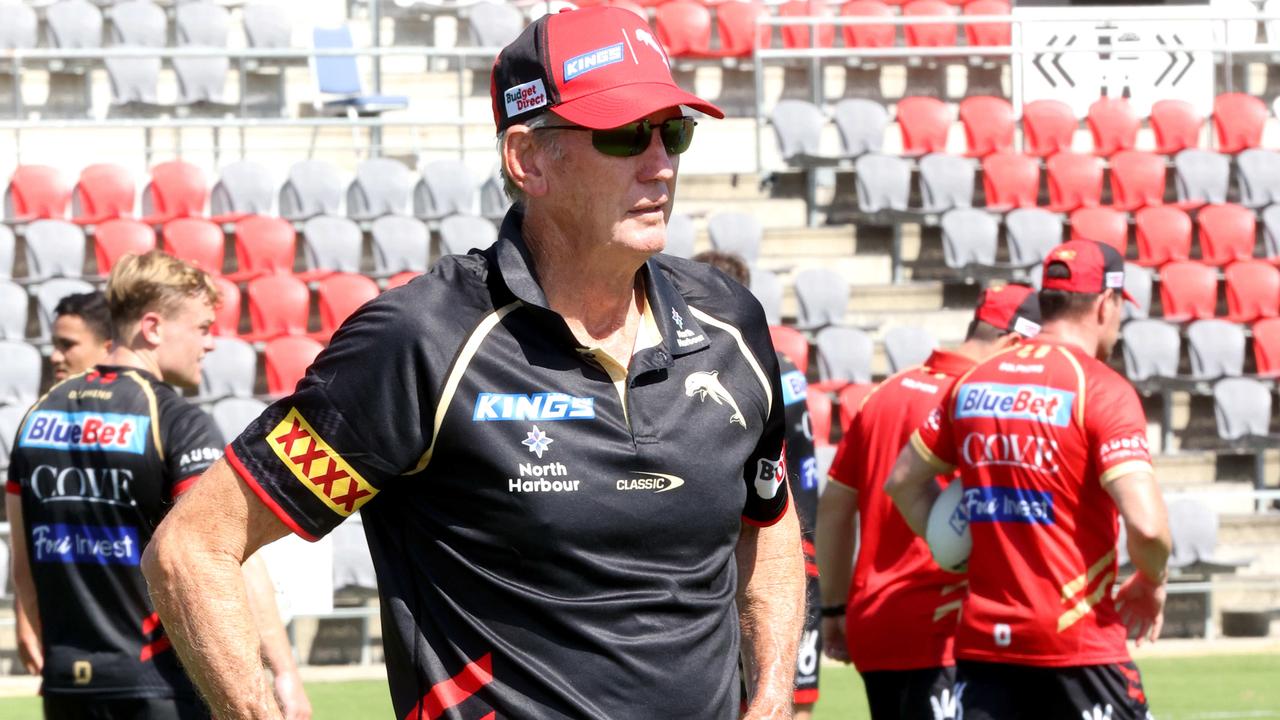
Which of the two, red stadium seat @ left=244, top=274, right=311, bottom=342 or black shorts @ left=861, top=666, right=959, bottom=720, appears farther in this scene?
red stadium seat @ left=244, top=274, right=311, bottom=342

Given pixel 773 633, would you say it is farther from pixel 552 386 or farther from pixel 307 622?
pixel 307 622

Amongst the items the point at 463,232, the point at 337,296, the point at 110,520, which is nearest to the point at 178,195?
the point at 337,296

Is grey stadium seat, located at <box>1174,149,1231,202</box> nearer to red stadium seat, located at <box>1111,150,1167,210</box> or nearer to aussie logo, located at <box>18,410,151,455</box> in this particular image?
red stadium seat, located at <box>1111,150,1167,210</box>

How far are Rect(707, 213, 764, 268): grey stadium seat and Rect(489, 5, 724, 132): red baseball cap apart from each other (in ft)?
35.0

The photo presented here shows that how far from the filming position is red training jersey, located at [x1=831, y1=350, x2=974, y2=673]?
5.75 m

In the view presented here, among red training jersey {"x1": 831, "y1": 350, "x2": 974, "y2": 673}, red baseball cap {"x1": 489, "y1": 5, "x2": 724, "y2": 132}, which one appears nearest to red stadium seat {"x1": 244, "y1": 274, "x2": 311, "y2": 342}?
red training jersey {"x1": 831, "y1": 350, "x2": 974, "y2": 673}

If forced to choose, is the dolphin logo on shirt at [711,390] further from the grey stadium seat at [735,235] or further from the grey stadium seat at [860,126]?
the grey stadium seat at [860,126]

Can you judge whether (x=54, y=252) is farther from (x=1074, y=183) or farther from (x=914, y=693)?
(x=914, y=693)

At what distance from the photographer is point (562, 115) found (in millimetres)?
2461

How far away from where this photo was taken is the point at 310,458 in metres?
2.35

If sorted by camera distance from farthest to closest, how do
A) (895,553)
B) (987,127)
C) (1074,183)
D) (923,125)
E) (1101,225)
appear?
(987,127) < (923,125) < (1074,183) < (1101,225) < (895,553)

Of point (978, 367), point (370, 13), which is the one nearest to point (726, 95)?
point (370, 13)

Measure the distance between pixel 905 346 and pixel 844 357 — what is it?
0.46 m

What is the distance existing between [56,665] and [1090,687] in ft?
9.08
